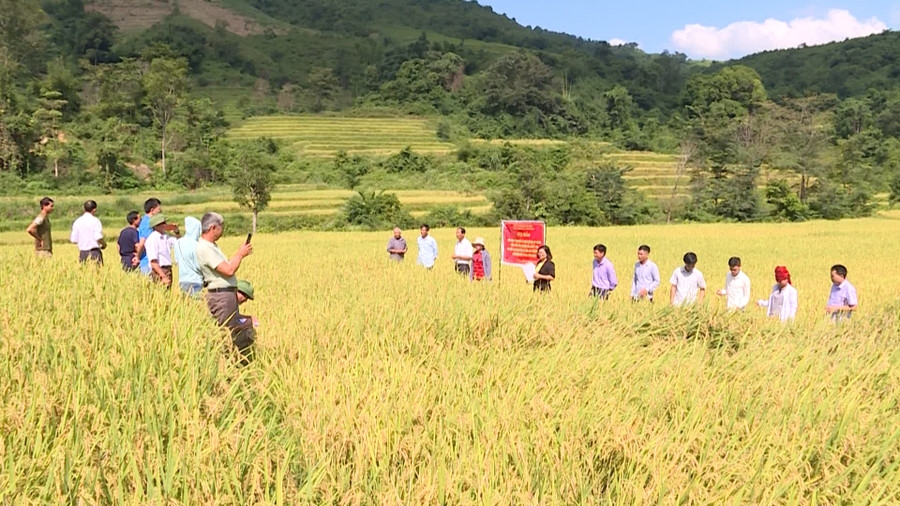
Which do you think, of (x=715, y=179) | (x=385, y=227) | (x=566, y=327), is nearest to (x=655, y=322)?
(x=566, y=327)

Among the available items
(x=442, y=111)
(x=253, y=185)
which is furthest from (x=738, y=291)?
(x=442, y=111)

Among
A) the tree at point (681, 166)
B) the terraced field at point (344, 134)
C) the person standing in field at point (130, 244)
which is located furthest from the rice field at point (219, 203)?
the person standing in field at point (130, 244)

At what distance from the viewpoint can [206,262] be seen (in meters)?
4.41

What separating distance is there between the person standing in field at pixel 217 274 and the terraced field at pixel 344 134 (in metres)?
49.0

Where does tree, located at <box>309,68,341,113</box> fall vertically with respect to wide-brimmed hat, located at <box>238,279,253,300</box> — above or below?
above

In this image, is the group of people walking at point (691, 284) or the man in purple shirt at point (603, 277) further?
the man in purple shirt at point (603, 277)

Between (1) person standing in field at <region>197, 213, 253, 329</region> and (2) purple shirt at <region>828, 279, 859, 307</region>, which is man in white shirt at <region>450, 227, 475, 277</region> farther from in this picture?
(1) person standing in field at <region>197, 213, 253, 329</region>

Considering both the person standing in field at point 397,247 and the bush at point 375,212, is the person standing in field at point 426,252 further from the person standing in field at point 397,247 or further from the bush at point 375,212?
the bush at point 375,212

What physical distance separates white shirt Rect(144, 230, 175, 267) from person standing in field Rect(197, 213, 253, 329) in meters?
3.06

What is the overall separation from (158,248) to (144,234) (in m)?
1.45

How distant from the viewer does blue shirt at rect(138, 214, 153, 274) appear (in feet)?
26.1

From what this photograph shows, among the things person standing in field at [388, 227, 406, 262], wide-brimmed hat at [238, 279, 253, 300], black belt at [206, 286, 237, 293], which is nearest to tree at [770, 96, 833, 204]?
person standing in field at [388, 227, 406, 262]

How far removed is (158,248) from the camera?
730 centimetres

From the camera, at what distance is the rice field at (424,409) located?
207cm
